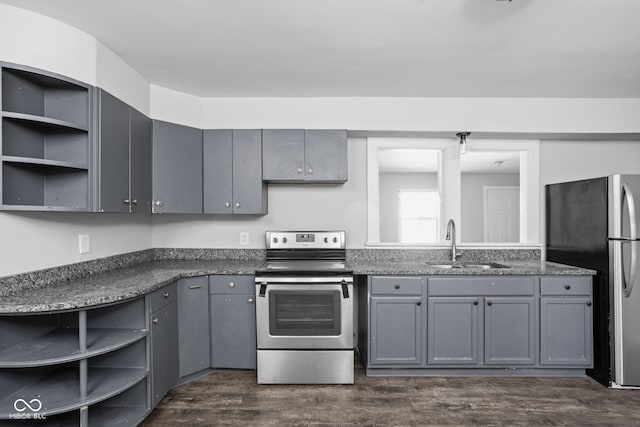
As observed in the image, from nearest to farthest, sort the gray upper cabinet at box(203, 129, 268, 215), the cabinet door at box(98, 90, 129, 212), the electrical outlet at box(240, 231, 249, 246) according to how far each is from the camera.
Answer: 1. the cabinet door at box(98, 90, 129, 212)
2. the gray upper cabinet at box(203, 129, 268, 215)
3. the electrical outlet at box(240, 231, 249, 246)

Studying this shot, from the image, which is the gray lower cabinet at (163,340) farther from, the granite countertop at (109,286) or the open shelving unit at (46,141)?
the open shelving unit at (46,141)

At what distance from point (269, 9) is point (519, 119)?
2.47 metres

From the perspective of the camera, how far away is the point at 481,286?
2775mm

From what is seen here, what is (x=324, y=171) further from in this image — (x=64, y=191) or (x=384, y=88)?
(x=64, y=191)

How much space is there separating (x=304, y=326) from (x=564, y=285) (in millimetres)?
2082

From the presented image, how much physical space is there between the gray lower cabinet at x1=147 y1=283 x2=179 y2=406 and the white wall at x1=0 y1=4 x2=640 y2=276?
65cm

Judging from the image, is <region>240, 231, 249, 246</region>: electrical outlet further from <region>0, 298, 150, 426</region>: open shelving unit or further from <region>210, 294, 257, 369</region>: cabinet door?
<region>0, 298, 150, 426</region>: open shelving unit

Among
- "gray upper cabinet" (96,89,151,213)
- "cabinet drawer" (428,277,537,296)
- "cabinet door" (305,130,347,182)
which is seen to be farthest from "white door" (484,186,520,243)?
"gray upper cabinet" (96,89,151,213)

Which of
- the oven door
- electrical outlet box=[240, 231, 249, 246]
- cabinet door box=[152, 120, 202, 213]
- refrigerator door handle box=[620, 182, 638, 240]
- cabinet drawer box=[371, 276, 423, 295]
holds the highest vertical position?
cabinet door box=[152, 120, 202, 213]

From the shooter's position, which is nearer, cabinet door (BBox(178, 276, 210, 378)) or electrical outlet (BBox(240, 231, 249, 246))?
cabinet door (BBox(178, 276, 210, 378))

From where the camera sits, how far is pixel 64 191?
7.06 ft

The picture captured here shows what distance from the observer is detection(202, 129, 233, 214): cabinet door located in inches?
120

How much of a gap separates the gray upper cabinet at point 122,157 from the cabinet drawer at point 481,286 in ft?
7.65

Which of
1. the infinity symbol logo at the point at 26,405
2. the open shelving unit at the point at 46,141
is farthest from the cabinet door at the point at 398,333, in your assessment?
the open shelving unit at the point at 46,141
